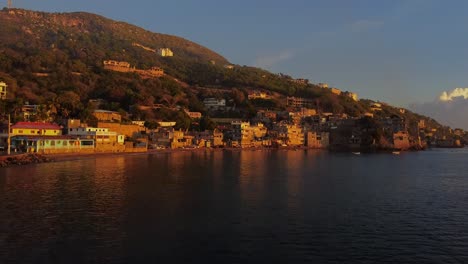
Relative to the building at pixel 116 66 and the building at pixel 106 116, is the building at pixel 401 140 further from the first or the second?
the building at pixel 116 66

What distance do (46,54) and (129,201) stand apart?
127703 mm

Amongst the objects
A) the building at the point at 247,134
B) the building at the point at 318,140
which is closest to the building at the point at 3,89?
the building at the point at 247,134

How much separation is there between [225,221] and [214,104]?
125633 millimetres

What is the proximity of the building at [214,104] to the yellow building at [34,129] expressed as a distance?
7589cm

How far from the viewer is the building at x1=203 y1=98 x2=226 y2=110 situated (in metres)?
148

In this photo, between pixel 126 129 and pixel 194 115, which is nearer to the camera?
pixel 126 129

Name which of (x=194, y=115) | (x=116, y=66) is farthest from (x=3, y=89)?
(x=116, y=66)

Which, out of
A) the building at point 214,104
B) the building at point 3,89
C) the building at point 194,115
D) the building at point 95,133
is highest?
the building at point 214,104

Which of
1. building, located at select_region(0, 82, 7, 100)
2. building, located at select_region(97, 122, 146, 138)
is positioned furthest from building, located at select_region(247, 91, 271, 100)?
building, located at select_region(0, 82, 7, 100)

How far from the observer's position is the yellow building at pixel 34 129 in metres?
70.1

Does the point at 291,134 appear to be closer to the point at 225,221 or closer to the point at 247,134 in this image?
the point at 247,134

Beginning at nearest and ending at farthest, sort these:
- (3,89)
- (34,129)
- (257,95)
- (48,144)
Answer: (48,144), (34,129), (3,89), (257,95)

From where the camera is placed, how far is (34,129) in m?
71.8

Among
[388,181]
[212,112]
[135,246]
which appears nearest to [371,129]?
[212,112]
